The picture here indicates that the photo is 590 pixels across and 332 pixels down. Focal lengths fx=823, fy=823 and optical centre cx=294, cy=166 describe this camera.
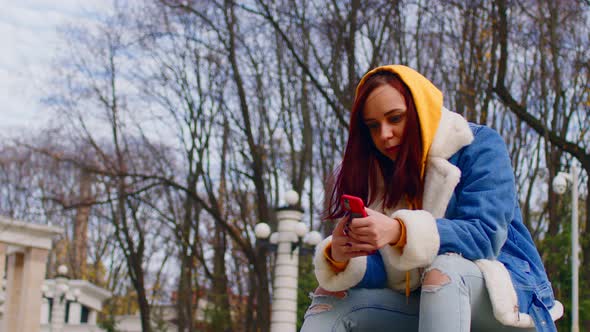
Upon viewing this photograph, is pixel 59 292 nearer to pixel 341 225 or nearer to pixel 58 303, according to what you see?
pixel 58 303

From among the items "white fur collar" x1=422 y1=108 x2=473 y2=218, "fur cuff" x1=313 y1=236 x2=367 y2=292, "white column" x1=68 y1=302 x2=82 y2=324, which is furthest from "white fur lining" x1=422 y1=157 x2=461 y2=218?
"white column" x1=68 y1=302 x2=82 y2=324

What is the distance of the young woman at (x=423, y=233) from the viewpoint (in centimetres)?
175

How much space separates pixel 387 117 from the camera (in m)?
2.04

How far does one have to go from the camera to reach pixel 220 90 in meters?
18.9

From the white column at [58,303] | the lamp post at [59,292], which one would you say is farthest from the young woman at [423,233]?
the white column at [58,303]

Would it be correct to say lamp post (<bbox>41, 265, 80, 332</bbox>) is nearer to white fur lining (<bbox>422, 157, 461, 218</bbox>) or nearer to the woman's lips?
the woman's lips

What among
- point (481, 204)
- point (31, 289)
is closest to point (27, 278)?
point (31, 289)

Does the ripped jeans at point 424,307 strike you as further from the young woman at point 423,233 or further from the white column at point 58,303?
the white column at point 58,303

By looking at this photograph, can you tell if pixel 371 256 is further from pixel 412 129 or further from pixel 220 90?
pixel 220 90

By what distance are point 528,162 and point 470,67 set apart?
13.7 feet

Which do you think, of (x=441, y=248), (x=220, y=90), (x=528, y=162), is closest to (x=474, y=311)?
(x=441, y=248)

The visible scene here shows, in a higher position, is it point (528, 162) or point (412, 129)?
point (528, 162)

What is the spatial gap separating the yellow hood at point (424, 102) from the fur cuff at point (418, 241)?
206 mm

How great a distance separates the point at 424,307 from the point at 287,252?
13311mm
